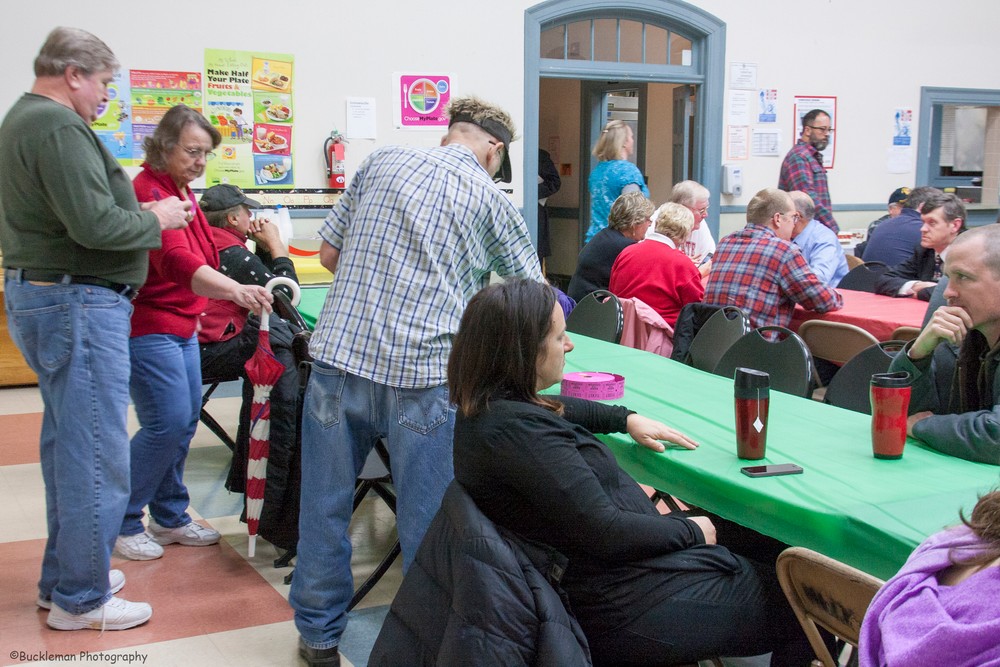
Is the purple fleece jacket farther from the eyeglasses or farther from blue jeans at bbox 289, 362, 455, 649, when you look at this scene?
the eyeglasses

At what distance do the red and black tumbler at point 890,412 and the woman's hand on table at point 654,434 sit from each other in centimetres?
39

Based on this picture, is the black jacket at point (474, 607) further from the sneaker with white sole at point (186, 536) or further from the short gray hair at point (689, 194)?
the short gray hair at point (689, 194)

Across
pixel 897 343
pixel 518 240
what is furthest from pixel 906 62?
pixel 518 240

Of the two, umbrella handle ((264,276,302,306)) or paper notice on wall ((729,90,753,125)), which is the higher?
paper notice on wall ((729,90,753,125))

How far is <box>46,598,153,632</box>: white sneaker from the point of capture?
2715 millimetres

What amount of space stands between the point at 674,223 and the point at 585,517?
3206 mm

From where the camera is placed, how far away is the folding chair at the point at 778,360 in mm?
3020

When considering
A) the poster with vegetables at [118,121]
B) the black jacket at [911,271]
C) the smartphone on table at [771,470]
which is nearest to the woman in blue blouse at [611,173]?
the black jacket at [911,271]

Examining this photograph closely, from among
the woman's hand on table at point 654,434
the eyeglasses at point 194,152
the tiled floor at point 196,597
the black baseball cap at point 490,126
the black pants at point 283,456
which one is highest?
the black baseball cap at point 490,126

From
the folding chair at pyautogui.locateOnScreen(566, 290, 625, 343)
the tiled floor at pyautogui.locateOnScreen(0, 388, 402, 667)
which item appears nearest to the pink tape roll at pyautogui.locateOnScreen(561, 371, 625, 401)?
the tiled floor at pyautogui.locateOnScreen(0, 388, 402, 667)

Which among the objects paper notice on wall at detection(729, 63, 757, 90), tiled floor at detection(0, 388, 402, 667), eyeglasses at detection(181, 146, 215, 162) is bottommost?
tiled floor at detection(0, 388, 402, 667)

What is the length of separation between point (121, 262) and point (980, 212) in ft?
29.4

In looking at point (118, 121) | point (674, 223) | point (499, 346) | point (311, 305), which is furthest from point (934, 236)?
point (118, 121)

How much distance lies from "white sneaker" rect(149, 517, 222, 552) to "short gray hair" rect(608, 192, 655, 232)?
2.64 meters
